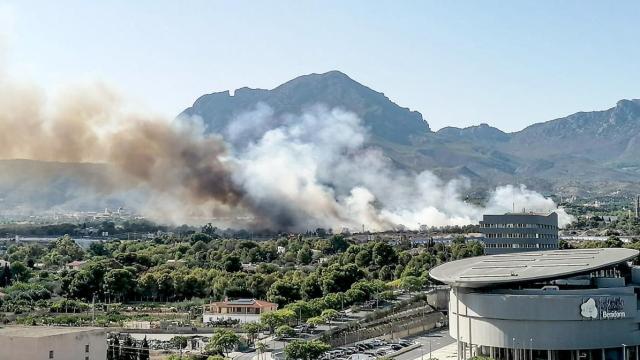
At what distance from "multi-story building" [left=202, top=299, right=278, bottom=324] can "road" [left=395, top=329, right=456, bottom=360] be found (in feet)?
41.1

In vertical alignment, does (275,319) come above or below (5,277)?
below

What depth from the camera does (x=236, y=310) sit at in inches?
2694

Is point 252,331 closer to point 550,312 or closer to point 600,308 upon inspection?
point 550,312

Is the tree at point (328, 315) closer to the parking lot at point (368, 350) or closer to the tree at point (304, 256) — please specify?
the parking lot at point (368, 350)

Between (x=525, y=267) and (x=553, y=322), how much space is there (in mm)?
5899

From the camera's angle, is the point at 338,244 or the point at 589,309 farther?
the point at 338,244

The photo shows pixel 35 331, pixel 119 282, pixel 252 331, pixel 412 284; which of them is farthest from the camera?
pixel 119 282

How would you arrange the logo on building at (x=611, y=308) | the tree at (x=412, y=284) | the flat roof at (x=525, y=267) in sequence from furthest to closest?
the tree at (x=412, y=284)
the flat roof at (x=525, y=267)
the logo on building at (x=611, y=308)

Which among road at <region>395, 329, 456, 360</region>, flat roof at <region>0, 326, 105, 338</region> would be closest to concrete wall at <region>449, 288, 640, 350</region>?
road at <region>395, 329, 456, 360</region>

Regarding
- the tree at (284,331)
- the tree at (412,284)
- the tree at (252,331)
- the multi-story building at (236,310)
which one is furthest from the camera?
the tree at (412,284)

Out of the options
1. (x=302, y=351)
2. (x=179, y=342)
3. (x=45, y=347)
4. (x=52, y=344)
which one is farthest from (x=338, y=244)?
(x=45, y=347)

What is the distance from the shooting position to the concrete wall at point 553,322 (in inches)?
1800

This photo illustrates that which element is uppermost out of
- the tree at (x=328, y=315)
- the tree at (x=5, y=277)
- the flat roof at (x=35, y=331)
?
the flat roof at (x=35, y=331)

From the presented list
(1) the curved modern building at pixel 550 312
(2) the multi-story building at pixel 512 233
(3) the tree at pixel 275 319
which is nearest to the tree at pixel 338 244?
(2) the multi-story building at pixel 512 233
